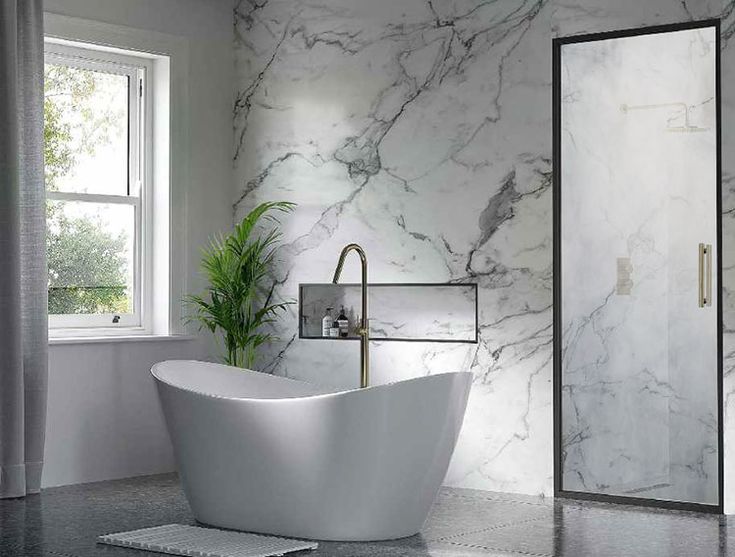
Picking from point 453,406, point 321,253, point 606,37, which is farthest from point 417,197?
point 453,406

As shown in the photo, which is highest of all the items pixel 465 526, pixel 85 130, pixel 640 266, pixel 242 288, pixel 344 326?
pixel 85 130

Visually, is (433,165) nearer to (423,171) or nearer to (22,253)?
(423,171)

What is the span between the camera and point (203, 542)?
4.58 meters

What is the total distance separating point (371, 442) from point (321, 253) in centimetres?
228

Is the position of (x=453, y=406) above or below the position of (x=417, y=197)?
below

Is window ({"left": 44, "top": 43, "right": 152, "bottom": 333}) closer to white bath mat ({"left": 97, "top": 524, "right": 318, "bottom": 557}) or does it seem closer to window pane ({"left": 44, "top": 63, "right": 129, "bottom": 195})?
window pane ({"left": 44, "top": 63, "right": 129, "bottom": 195})

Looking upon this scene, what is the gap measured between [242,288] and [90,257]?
79 centimetres

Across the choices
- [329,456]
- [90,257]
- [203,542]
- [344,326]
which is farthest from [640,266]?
[90,257]

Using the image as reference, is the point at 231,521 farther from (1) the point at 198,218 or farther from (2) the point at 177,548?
(1) the point at 198,218

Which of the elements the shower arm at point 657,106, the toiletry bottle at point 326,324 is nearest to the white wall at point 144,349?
the toiletry bottle at point 326,324

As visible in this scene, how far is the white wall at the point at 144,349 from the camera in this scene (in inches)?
242

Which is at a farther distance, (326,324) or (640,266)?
(326,324)

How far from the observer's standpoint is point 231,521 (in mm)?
4824

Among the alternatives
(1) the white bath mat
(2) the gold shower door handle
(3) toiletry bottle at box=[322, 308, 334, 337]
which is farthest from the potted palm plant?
(2) the gold shower door handle
